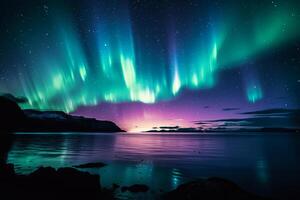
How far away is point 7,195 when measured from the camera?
43.0 ft

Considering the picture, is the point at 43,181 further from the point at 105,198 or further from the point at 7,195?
the point at 105,198

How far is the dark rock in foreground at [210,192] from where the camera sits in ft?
45.6

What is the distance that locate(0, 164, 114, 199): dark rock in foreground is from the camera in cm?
1391

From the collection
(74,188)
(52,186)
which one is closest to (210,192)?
(74,188)

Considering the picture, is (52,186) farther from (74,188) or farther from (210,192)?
(210,192)

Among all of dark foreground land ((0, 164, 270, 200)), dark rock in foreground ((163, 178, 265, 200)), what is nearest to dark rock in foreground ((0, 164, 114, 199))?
dark foreground land ((0, 164, 270, 200))

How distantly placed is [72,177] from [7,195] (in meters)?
4.36

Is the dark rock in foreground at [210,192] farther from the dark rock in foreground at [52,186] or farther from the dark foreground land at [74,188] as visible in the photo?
the dark rock in foreground at [52,186]

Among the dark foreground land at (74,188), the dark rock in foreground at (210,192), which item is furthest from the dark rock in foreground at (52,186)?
the dark rock in foreground at (210,192)

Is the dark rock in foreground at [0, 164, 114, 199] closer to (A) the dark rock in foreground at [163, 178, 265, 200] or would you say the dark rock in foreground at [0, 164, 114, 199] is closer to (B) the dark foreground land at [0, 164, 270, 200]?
(B) the dark foreground land at [0, 164, 270, 200]

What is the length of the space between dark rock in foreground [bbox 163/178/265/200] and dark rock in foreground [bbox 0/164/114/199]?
549 cm

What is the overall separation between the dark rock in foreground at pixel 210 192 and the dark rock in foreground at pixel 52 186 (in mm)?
5494

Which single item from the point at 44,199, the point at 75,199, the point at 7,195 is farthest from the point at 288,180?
the point at 7,195

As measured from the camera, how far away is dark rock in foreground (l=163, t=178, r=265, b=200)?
1390 centimetres
